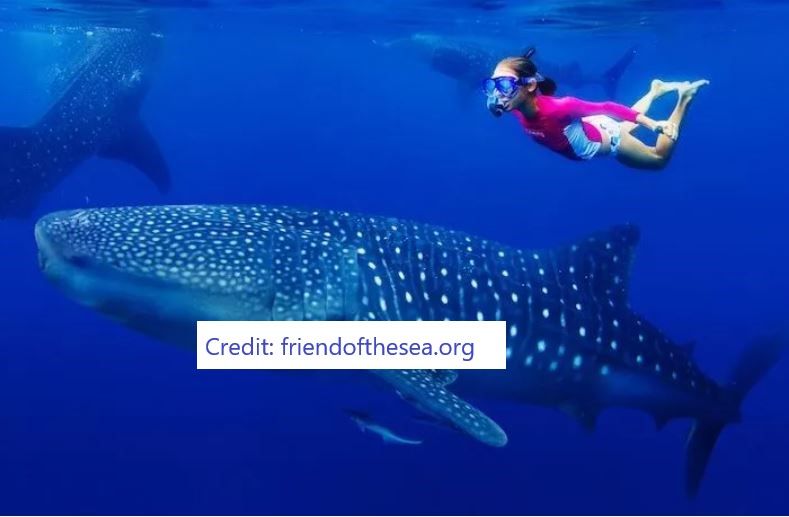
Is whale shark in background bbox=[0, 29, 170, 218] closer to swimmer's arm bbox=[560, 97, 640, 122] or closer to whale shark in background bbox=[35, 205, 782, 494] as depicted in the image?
whale shark in background bbox=[35, 205, 782, 494]

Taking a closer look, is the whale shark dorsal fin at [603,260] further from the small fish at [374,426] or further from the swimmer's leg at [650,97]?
the small fish at [374,426]

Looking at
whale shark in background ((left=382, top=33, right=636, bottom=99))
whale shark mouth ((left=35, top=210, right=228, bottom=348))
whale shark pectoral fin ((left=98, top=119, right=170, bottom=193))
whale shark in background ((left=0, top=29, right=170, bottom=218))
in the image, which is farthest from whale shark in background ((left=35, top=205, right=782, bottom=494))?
whale shark in background ((left=382, top=33, right=636, bottom=99))

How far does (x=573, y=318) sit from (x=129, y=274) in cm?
349

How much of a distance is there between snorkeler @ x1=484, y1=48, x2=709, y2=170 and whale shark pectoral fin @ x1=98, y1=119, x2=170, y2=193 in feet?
33.3

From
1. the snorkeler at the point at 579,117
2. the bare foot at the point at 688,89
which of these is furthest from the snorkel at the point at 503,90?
the bare foot at the point at 688,89

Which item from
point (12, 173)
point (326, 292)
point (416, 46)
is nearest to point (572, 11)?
point (416, 46)

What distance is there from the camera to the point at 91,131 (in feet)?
40.1

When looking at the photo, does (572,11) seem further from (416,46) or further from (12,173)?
(12,173)

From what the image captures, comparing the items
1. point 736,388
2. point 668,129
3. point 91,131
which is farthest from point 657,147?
point 91,131

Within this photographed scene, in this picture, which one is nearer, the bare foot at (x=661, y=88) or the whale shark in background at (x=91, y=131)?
the bare foot at (x=661, y=88)

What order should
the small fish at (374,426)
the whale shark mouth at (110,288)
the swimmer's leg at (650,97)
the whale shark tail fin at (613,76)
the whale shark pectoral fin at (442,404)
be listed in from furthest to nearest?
the whale shark tail fin at (613,76)
the small fish at (374,426)
the swimmer's leg at (650,97)
the whale shark mouth at (110,288)
the whale shark pectoral fin at (442,404)

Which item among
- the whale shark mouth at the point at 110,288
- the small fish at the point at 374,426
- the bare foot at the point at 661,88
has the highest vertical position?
the bare foot at the point at 661,88

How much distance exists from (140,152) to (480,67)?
918 cm

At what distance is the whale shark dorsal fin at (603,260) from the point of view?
6.21 m
